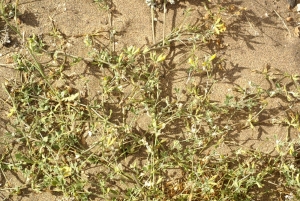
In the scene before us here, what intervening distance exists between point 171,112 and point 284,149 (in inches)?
36.3

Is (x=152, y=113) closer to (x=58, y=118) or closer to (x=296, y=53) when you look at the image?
(x=58, y=118)

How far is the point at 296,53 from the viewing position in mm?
3566

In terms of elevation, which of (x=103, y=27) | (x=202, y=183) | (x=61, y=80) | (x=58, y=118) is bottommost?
(x=202, y=183)

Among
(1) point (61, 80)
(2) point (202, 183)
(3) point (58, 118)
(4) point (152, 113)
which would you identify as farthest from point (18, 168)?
(2) point (202, 183)

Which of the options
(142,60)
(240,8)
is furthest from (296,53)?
(142,60)

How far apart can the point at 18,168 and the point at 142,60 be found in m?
1.23

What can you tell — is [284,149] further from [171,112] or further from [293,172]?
[171,112]

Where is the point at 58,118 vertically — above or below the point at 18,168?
above

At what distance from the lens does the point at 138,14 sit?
3.49 m

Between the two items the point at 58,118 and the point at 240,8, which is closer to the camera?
the point at 58,118

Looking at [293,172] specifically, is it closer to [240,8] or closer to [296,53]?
[296,53]

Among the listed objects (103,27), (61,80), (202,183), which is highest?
(103,27)

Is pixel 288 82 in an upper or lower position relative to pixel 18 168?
upper

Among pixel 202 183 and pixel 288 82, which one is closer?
pixel 202 183
